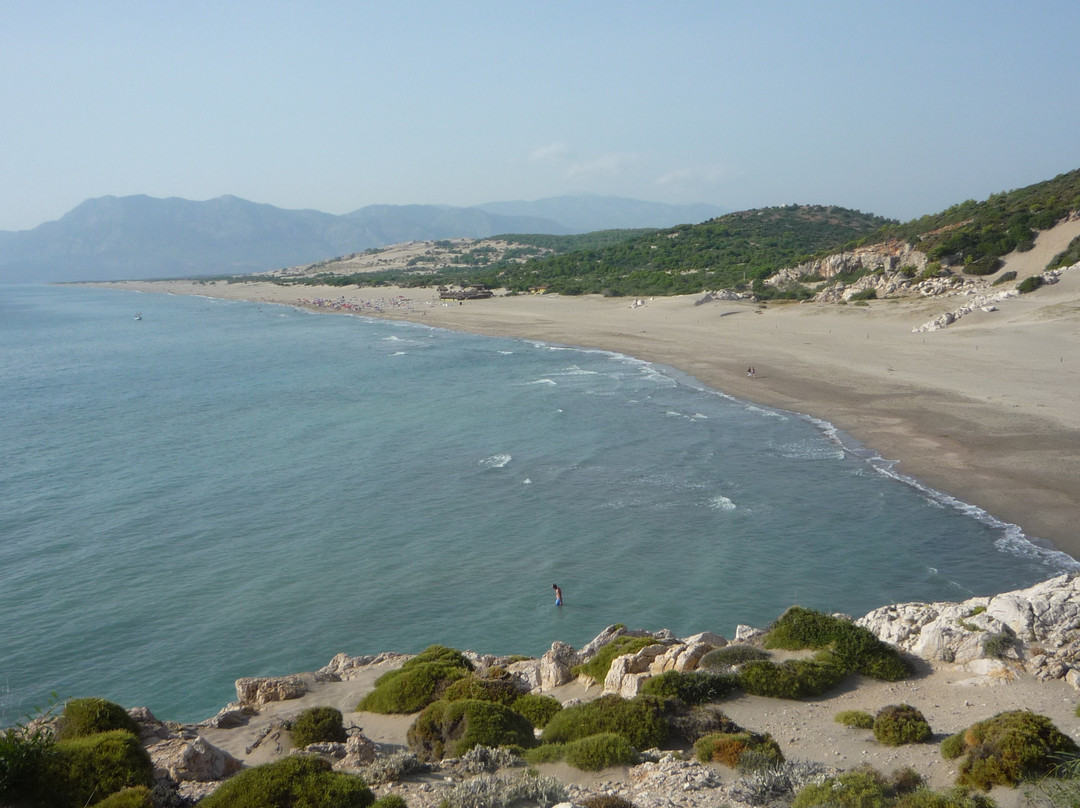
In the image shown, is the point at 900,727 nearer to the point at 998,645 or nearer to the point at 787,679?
the point at 787,679

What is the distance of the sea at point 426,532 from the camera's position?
1803 centimetres

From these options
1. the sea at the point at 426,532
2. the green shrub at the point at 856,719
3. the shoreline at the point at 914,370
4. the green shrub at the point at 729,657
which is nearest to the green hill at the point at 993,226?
the shoreline at the point at 914,370

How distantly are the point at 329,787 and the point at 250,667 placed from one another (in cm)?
998

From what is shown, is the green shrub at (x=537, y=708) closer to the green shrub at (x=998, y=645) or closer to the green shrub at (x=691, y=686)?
the green shrub at (x=691, y=686)

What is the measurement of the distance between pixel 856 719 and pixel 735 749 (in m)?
2.41

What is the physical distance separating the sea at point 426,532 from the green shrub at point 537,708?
17.8 feet

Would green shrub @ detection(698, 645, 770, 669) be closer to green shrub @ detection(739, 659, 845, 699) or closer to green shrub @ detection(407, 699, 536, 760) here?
green shrub @ detection(739, 659, 845, 699)

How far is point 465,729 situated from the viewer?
10258mm

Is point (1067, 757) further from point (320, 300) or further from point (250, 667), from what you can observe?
point (320, 300)

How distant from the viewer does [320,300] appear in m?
115

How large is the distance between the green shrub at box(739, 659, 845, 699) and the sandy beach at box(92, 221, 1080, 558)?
1264 centimetres

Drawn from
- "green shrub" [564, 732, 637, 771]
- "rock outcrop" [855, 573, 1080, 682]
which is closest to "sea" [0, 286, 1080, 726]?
"rock outcrop" [855, 573, 1080, 682]

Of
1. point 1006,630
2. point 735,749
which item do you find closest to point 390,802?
point 735,749

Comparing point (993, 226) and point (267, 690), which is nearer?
point (267, 690)
